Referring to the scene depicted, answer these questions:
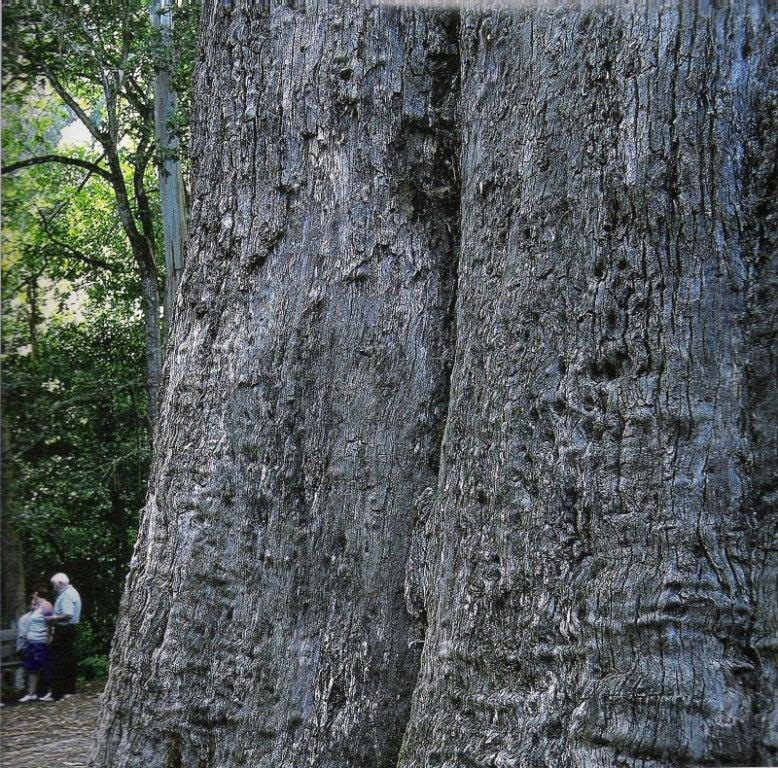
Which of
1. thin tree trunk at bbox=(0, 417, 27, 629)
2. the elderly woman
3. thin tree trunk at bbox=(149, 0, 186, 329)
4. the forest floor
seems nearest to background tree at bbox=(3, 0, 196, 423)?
thin tree trunk at bbox=(149, 0, 186, 329)

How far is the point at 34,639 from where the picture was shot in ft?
28.0

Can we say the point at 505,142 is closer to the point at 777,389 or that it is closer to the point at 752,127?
the point at 752,127

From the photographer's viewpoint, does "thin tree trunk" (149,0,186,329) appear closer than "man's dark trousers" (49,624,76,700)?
No

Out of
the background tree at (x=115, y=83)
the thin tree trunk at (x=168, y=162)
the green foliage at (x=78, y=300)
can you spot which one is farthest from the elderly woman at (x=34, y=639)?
the thin tree trunk at (x=168, y=162)

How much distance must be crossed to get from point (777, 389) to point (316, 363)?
1.14m

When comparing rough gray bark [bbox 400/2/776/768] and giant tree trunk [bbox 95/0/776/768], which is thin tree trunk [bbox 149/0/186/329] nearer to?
giant tree trunk [bbox 95/0/776/768]

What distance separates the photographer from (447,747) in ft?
5.85

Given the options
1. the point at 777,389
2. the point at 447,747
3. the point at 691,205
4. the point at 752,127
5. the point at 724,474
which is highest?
the point at 752,127

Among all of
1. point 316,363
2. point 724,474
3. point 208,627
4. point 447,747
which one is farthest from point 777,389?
point 208,627

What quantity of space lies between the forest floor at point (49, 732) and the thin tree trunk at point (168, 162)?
377 centimetres

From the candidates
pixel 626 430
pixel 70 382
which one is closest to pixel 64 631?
pixel 70 382

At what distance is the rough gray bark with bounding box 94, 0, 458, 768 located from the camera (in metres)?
2.23

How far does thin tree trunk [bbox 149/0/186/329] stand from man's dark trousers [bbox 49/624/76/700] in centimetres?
337

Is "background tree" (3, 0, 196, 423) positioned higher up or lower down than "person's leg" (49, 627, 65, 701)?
higher up
